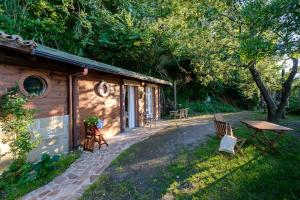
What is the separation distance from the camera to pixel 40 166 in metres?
4.23

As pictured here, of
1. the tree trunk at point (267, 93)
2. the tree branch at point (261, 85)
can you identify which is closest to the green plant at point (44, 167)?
the tree branch at point (261, 85)

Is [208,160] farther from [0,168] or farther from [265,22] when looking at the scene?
[0,168]

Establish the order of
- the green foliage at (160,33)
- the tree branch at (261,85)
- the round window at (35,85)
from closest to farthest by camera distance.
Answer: the round window at (35,85), the green foliage at (160,33), the tree branch at (261,85)

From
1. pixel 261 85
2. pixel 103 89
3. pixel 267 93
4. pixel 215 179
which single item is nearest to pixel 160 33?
pixel 261 85

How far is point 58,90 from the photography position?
5.57 m

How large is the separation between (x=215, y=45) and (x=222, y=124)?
5634 mm

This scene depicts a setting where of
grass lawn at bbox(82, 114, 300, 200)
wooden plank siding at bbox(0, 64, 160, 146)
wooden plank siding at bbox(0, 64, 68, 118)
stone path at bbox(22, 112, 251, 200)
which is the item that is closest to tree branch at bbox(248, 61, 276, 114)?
grass lawn at bbox(82, 114, 300, 200)

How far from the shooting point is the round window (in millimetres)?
4827

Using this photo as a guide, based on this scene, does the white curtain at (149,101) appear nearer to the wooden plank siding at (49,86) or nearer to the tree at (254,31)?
the tree at (254,31)

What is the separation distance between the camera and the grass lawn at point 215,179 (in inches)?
143

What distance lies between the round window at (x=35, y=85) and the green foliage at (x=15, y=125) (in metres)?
0.64

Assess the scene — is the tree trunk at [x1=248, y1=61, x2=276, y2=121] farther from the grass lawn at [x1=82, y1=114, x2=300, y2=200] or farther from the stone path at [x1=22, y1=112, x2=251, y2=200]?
the stone path at [x1=22, y1=112, x2=251, y2=200]

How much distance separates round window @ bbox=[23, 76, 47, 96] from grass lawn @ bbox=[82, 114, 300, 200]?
2.63m

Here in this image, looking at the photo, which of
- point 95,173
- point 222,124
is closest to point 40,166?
point 95,173
